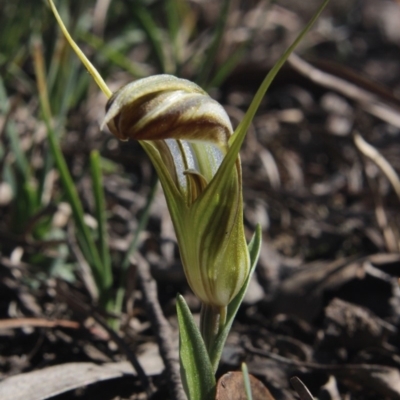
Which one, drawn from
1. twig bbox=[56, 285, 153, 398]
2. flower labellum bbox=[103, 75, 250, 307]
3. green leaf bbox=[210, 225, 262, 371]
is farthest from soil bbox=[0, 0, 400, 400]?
flower labellum bbox=[103, 75, 250, 307]

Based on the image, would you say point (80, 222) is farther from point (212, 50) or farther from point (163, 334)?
point (212, 50)

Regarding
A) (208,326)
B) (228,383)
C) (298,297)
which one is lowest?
(298,297)

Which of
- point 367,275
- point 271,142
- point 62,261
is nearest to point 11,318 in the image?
point 62,261

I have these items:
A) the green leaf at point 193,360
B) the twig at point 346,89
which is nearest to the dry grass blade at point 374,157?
the twig at point 346,89

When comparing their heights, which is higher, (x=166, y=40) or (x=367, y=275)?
(x=166, y=40)

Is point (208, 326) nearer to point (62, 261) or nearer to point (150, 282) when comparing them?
point (150, 282)

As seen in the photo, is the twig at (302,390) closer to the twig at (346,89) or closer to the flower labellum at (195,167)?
the flower labellum at (195,167)

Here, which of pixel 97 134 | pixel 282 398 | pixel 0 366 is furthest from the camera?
pixel 97 134
